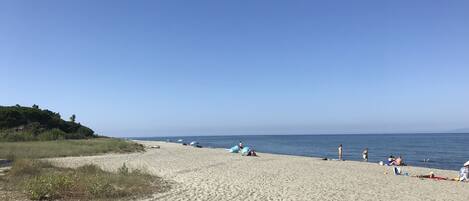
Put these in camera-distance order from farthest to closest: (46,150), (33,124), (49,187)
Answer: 1. (33,124)
2. (46,150)
3. (49,187)

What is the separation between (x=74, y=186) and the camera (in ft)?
41.0

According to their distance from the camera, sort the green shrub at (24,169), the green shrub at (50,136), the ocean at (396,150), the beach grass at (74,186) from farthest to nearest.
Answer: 1. the ocean at (396,150)
2. the green shrub at (50,136)
3. the green shrub at (24,169)
4. the beach grass at (74,186)

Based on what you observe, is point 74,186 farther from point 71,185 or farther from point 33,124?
point 33,124

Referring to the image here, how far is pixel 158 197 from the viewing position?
1258cm

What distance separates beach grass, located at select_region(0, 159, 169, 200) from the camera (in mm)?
11734

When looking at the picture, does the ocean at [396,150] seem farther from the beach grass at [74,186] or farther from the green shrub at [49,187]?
the green shrub at [49,187]

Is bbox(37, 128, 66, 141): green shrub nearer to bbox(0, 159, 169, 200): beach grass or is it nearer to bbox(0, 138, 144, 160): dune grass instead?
bbox(0, 138, 144, 160): dune grass

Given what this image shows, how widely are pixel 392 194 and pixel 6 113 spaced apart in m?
45.5

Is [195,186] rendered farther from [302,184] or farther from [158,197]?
[302,184]

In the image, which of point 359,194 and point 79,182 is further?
point 359,194

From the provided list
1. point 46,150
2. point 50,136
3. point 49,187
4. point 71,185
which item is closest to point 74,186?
point 71,185

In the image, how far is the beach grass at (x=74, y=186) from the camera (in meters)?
11.7

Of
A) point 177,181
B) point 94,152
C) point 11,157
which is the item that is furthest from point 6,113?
point 177,181

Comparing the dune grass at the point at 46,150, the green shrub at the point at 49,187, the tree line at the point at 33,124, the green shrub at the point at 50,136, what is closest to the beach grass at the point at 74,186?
the green shrub at the point at 49,187
